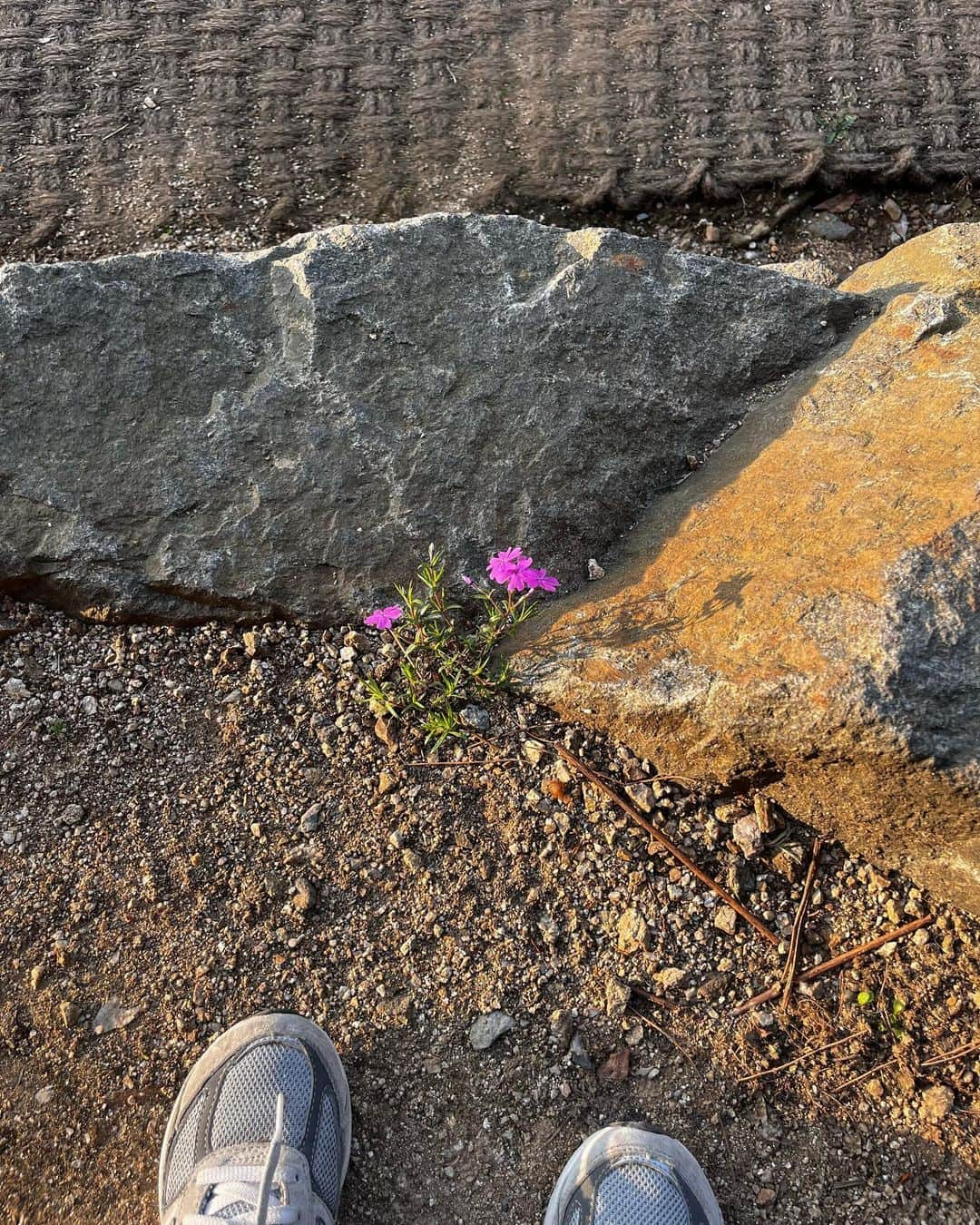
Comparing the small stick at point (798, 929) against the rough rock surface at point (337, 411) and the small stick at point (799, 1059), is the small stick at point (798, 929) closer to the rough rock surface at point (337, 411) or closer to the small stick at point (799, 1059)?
the small stick at point (799, 1059)

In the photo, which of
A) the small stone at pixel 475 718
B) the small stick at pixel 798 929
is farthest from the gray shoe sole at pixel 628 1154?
the small stone at pixel 475 718

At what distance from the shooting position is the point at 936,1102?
183cm

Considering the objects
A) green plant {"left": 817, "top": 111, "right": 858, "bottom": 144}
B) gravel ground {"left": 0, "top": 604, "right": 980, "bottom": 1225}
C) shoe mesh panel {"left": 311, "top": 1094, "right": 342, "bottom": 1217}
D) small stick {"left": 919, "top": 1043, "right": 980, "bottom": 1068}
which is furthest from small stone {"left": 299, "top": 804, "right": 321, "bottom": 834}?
green plant {"left": 817, "top": 111, "right": 858, "bottom": 144}

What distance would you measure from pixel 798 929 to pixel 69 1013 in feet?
4.82

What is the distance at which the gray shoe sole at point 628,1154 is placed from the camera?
5.85 ft

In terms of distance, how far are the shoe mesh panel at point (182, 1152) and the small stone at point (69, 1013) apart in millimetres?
296

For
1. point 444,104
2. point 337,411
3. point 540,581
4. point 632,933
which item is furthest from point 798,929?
point 444,104

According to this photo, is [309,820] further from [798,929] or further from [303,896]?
[798,929]

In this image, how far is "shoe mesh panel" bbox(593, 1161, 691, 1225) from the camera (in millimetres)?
1781

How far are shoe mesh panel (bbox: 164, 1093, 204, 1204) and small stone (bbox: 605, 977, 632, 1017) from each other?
80cm

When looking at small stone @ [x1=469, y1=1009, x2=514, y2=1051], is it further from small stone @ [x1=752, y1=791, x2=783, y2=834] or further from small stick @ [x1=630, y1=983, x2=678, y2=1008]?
small stone @ [x1=752, y1=791, x2=783, y2=834]

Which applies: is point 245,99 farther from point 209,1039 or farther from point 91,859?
point 209,1039

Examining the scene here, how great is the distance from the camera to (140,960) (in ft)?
6.54

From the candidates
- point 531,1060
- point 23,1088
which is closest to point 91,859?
point 23,1088
